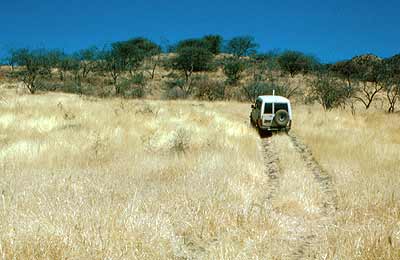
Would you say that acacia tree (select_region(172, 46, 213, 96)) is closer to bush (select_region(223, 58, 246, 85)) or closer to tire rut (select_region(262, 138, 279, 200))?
bush (select_region(223, 58, 246, 85))

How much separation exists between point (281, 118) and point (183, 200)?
10338 mm

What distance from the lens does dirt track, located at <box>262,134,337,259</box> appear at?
4449mm

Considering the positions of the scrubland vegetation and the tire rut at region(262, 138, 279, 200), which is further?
the tire rut at region(262, 138, 279, 200)

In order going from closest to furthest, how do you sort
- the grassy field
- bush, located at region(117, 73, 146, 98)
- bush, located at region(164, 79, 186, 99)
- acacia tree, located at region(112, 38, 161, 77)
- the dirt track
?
the grassy field < the dirt track < bush, located at region(164, 79, 186, 99) < bush, located at region(117, 73, 146, 98) < acacia tree, located at region(112, 38, 161, 77)

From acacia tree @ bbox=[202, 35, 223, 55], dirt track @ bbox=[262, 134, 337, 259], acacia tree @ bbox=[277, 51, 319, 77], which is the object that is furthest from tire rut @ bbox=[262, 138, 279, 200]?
acacia tree @ bbox=[202, 35, 223, 55]

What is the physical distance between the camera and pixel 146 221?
4453 millimetres

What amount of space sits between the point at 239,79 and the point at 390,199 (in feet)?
142

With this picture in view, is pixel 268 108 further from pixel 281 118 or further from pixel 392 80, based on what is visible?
pixel 392 80

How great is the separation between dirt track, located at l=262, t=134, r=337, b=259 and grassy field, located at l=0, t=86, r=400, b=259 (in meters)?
0.03

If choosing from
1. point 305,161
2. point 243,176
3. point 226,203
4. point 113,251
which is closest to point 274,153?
point 305,161

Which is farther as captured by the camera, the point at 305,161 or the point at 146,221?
the point at 305,161

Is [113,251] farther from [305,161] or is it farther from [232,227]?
[305,161]

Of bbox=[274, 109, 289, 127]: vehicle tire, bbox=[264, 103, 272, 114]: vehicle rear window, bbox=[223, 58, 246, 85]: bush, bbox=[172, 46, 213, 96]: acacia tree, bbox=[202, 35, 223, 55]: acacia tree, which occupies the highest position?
bbox=[202, 35, 223, 55]: acacia tree

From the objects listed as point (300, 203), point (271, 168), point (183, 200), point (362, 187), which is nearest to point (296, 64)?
point (271, 168)
